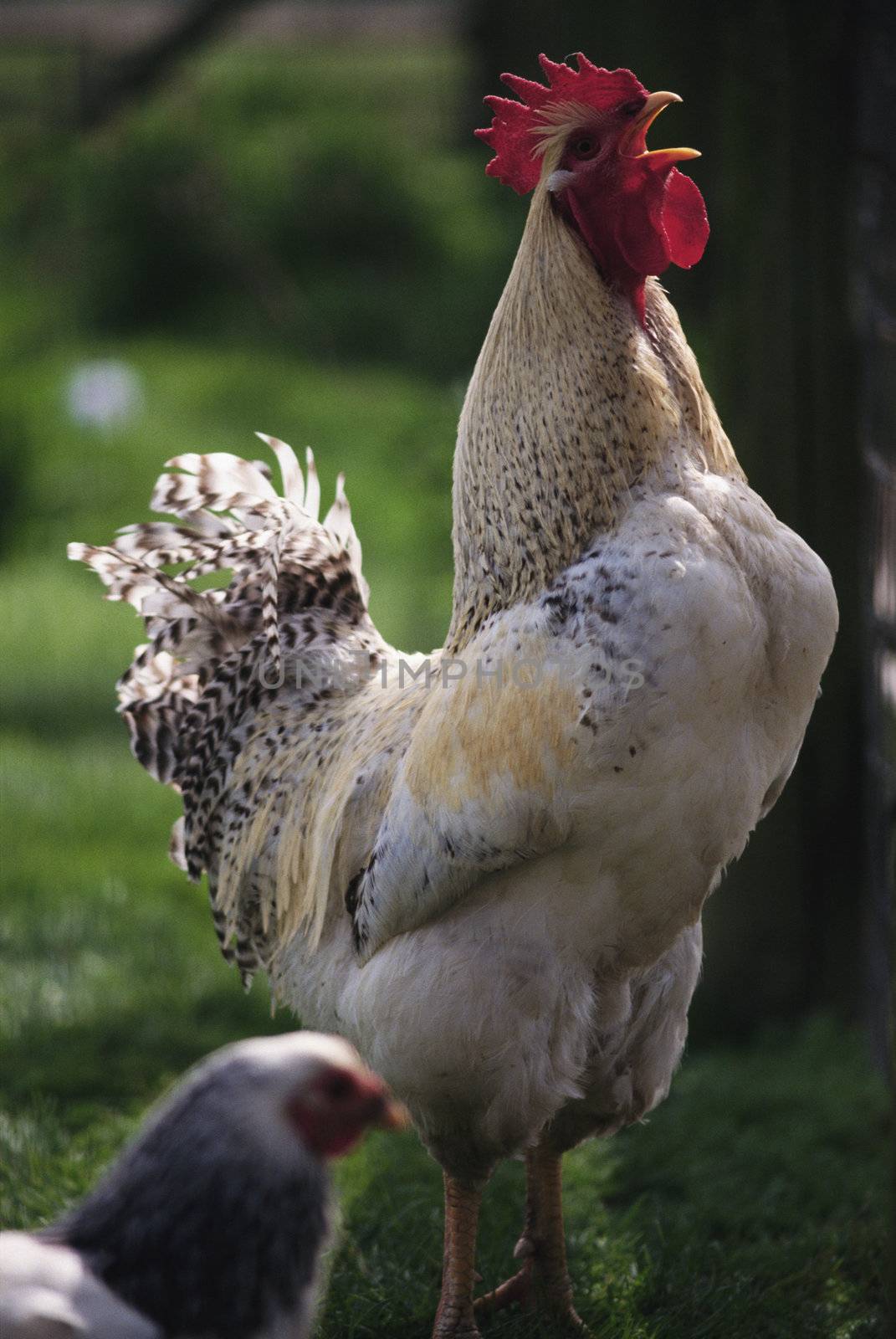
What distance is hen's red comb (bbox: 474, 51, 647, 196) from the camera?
3049mm

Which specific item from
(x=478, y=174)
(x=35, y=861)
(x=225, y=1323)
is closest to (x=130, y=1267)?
(x=225, y=1323)

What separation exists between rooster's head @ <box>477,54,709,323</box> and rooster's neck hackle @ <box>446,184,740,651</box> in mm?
44

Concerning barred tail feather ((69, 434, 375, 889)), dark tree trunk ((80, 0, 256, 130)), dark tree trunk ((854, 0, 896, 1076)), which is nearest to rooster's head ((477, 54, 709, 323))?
barred tail feather ((69, 434, 375, 889))

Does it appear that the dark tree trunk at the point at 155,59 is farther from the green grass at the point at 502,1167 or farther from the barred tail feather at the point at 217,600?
the barred tail feather at the point at 217,600

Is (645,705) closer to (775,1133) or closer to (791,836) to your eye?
(775,1133)

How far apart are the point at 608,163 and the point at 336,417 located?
28.4ft

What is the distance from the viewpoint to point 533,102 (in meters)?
3.11

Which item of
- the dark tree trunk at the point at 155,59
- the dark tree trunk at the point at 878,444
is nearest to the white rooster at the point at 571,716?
the dark tree trunk at the point at 878,444

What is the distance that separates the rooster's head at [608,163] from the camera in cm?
303

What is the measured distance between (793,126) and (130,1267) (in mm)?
4290

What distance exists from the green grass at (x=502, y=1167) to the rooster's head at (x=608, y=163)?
7.89 feet

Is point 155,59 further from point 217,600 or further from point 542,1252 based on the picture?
point 542,1252

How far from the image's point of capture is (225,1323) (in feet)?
7.72

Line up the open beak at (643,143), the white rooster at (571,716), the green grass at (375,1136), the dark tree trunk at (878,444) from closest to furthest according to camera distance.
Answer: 1. the white rooster at (571,716)
2. the open beak at (643,143)
3. the green grass at (375,1136)
4. the dark tree trunk at (878,444)
